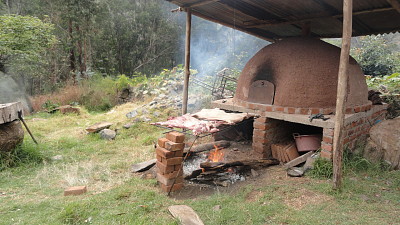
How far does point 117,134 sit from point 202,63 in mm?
10657

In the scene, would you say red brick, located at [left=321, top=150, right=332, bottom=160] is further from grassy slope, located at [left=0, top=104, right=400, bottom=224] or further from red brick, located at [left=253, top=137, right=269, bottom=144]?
red brick, located at [left=253, top=137, right=269, bottom=144]

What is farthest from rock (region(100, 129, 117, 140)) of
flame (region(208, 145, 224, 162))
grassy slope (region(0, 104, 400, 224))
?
flame (region(208, 145, 224, 162))

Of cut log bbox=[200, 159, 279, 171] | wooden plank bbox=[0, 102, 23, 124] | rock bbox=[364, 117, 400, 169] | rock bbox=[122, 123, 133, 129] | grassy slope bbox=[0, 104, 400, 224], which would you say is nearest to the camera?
A: grassy slope bbox=[0, 104, 400, 224]

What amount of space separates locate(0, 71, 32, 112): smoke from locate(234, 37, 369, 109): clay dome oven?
9842mm

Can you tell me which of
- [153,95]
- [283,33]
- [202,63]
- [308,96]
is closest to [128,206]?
[308,96]

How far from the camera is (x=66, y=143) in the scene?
6.59 metres

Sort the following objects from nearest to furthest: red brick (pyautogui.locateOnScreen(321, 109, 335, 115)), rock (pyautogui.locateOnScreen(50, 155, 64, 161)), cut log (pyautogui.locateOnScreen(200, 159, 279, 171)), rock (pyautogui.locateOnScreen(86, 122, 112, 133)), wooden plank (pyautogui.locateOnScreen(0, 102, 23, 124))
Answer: cut log (pyautogui.locateOnScreen(200, 159, 279, 171)) < red brick (pyautogui.locateOnScreen(321, 109, 335, 115)) < wooden plank (pyautogui.locateOnScreen(0, 102, 23, 124)) < rock (pyautogui.locateOnScreen(50, 155, 64, 161)) < rock (pyautogui.locateOnScreen(86, 122, 112, 133))

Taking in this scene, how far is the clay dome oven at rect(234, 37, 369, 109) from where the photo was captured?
15.4ft

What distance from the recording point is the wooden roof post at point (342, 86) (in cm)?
336

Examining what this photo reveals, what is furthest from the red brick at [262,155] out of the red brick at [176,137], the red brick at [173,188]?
the red brick at [176,137]

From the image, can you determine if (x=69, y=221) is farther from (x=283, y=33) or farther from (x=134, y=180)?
(x=283, y=33)

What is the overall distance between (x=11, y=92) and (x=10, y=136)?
748 cm

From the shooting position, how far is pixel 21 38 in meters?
9.50

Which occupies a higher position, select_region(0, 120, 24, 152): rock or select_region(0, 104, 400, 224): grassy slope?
select_region(0, 120, 24, 152): rock
